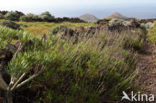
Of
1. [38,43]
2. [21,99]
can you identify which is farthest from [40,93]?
[38,43]

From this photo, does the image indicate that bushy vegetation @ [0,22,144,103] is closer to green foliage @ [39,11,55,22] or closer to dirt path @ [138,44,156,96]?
dirt path @ [138,44,156,96]

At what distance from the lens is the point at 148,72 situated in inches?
Answer: 236

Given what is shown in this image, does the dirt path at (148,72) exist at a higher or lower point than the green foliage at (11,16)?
lower

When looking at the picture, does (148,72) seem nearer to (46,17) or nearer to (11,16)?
(46,17)

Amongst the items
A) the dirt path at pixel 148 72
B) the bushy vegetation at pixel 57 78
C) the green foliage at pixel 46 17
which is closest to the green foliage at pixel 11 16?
the green foliage at pixel 46 17

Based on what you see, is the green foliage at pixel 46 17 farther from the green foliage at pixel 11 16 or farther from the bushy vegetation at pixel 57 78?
the bushy vegetation at pixel 57 78

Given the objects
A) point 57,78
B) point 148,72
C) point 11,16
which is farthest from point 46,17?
point 57,78

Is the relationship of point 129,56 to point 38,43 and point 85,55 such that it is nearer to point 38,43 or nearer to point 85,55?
point 85,55

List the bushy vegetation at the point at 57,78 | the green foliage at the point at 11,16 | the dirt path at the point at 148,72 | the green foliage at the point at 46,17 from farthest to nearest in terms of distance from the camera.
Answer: the green foliage at the point at 46,17 < the green foliage at the point at 11,16 < the dirt path at the point at 148,72 < the bushy vegetation at the point at 57,78

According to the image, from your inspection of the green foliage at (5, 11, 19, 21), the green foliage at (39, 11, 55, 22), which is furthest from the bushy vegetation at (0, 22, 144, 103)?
the green foliage at (5, 11, 19, 21)

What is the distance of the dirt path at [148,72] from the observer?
4780 mm

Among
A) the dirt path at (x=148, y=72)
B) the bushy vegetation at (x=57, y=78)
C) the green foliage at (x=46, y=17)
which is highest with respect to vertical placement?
the green foliage at (x=46, y=17)

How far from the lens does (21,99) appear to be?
3141mm

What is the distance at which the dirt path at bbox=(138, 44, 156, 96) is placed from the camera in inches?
188
